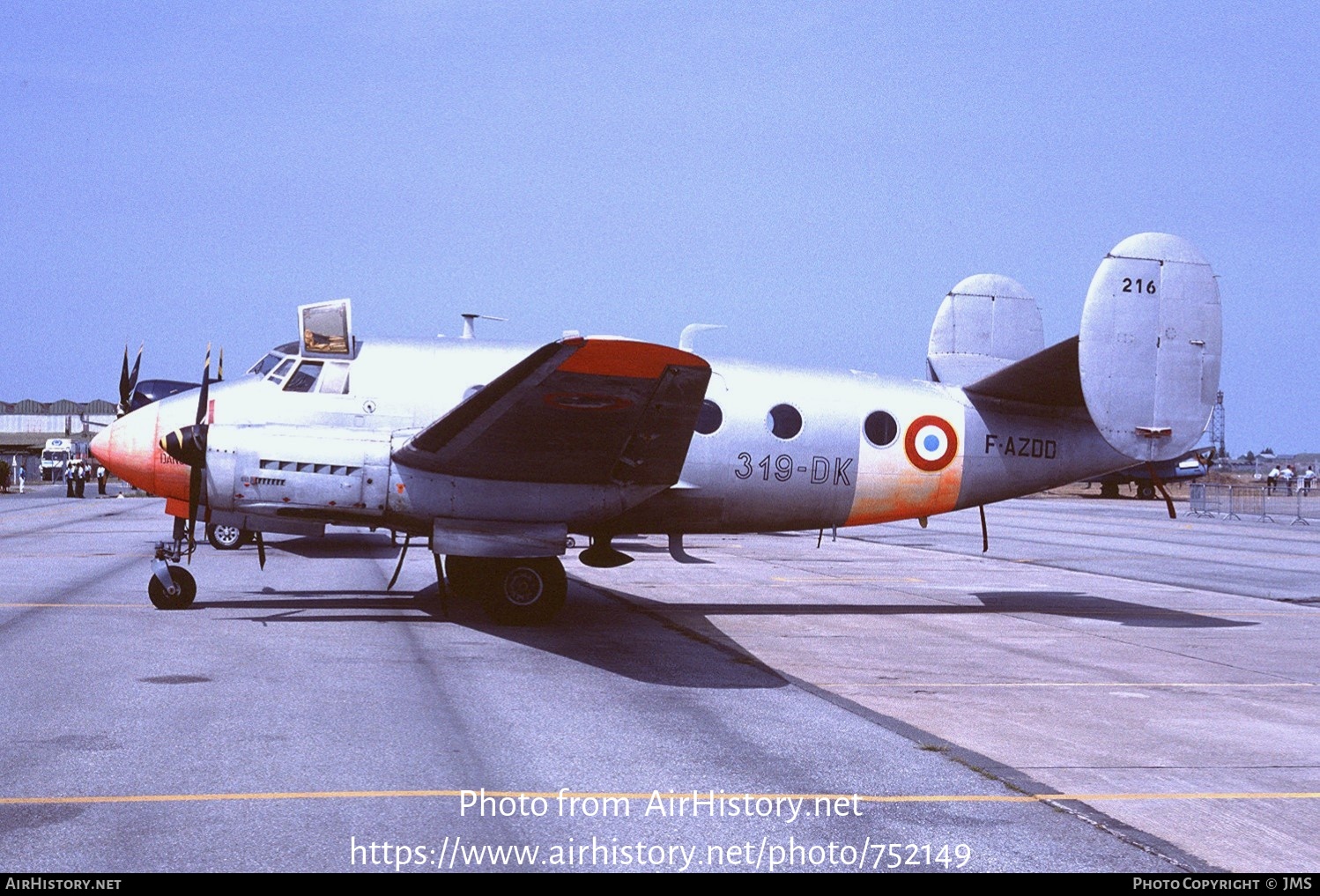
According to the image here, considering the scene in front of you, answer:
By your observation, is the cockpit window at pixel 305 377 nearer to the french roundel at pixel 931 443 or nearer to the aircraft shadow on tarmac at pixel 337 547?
the french roundel at pixel 931 443

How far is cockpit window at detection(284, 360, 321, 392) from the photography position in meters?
16.8

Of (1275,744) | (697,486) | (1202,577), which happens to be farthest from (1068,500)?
(1275,744)

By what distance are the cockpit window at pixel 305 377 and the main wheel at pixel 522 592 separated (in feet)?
11.5

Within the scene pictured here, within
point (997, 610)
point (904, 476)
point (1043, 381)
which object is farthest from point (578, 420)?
point (997, 610)

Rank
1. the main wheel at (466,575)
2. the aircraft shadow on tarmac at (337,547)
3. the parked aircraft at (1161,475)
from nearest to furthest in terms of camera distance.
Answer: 1. the main wheel at (466,575)
2. the aircraft shadow on tarmac at (337,547)
3. the parked aircraft at (1161,475)

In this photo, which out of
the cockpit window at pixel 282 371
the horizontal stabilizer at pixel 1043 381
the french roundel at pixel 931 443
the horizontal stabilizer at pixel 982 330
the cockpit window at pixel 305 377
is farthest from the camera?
the horizontal stabilizer at pixel 982 330

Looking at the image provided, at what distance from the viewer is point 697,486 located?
58.6 feet

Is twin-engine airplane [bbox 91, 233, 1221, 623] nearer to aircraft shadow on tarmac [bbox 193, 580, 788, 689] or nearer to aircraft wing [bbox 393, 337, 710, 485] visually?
aircraft wing [bbox 393, 337, 710, 485]

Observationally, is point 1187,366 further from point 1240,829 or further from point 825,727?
point 1240,829

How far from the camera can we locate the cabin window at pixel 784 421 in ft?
59.8

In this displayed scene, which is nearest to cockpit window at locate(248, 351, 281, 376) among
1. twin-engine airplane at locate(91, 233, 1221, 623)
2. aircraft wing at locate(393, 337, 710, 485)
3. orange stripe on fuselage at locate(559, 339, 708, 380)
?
twin-engine airplane at locate(91, 233, 1221, 623)

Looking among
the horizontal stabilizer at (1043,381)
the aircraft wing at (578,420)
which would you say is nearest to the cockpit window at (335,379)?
the aircraft wing at (578,420)

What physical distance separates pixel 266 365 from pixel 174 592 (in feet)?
10.9

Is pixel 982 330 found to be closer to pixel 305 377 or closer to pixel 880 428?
pixel 880 428
